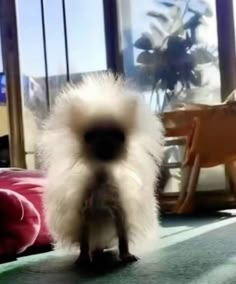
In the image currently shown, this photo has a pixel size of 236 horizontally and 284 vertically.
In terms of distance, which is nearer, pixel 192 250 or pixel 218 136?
pixel 192 250

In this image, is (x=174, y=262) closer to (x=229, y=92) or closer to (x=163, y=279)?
(x=163, y=279)

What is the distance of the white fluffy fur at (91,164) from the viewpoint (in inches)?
Answer: 58.7

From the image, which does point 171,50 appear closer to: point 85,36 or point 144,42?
point 144,42

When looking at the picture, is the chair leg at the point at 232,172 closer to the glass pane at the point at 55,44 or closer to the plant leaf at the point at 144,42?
the plant leaf at the point at 144,42

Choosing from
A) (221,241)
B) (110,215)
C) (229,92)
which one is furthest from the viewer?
(229,92)

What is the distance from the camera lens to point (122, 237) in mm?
A: 1538

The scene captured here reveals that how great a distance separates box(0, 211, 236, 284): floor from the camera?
133 centimetres

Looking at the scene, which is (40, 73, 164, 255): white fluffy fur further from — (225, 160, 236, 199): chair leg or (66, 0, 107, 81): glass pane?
(66, 0, 107, 81): glass pane

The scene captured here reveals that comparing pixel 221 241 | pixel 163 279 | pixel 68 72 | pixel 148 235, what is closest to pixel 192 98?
pixel 68 72

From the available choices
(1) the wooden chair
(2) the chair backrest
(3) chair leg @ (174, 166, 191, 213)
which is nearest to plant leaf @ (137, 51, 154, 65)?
(1) the wooden chair

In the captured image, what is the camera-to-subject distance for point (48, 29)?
3678 millimetres

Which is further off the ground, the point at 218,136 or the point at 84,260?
the point at 218,136

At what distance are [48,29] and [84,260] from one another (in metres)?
2.38

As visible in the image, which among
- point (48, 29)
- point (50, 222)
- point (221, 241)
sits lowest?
point (221, 241)
